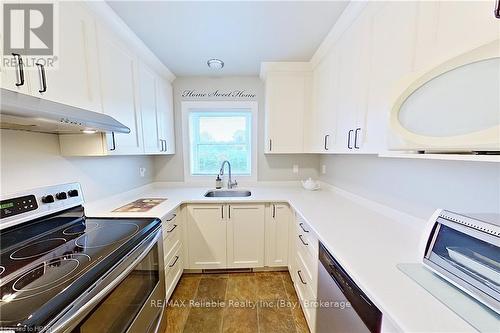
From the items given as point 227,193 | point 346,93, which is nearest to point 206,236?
point 227,193

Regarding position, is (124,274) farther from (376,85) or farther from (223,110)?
(223,110)

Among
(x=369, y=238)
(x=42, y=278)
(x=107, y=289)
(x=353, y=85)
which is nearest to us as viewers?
(x=42, y=278)

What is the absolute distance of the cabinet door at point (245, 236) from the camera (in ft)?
7.10

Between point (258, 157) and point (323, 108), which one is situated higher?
point (323, 108)

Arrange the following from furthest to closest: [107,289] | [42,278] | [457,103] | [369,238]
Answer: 1. [369,238]
2. [107,289]
3. [42,278]
4. [457,103]

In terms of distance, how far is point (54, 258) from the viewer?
91cm

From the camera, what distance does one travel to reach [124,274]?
983 mm

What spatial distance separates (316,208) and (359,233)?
535 mm

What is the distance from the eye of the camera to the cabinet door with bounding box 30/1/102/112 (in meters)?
1.01

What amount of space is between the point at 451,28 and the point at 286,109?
163 centimetres

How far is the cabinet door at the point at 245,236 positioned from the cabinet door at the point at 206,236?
0.26 feet

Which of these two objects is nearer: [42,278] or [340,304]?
[42,278]

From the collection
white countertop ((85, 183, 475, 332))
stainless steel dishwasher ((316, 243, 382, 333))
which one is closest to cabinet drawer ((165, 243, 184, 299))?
white countertop ((85, 183, 475, 332))

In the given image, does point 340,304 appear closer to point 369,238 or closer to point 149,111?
point 369,238
